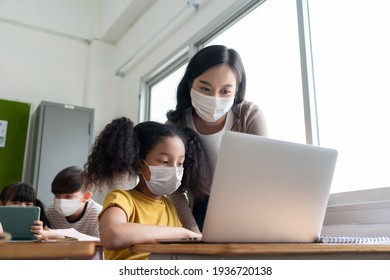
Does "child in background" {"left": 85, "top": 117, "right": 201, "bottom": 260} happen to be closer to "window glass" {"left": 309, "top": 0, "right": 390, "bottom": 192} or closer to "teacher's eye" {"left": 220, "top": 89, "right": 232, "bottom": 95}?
"teacher's eye" {"left": 220, "top": 89, "right": 232, "bottom": 95}

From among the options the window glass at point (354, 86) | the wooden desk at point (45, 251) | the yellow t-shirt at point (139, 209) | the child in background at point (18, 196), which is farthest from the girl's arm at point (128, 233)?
A: the child in background at point (18, 196)

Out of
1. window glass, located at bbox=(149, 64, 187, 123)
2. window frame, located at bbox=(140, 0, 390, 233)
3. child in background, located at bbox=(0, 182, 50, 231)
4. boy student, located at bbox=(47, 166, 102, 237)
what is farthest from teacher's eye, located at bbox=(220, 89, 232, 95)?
window glass, located at bbox=(149, 64, 187, 123)

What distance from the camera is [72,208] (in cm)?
208

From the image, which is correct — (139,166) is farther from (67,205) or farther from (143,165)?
(67,205)

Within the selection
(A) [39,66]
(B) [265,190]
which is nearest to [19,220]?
(B) [265,190]

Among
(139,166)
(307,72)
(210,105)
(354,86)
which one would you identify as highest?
(307,72)

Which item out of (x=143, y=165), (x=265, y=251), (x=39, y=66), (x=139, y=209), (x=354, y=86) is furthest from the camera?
(x=39, y=66)

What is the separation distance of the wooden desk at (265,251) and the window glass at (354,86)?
0.93 meters

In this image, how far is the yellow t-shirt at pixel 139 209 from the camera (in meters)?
1.02

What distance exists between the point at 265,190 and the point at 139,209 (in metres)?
0.56

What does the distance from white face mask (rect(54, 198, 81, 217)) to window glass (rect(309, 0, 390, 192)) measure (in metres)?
1.31

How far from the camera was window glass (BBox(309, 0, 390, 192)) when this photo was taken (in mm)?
1547

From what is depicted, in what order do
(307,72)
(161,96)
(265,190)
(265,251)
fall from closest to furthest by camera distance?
(265,251), (265,190), (307,72), (161,96)
